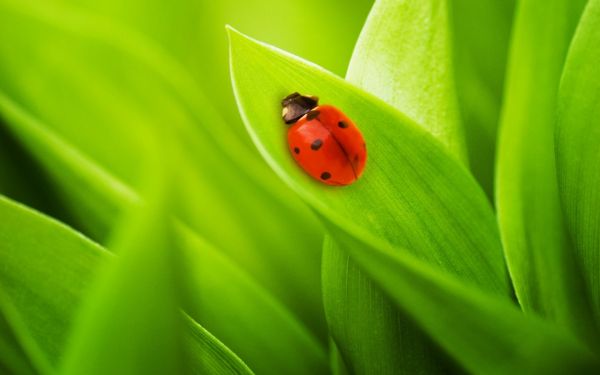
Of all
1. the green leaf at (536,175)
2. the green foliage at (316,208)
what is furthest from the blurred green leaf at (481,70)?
the green leaf at (536,175)

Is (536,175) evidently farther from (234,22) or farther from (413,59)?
(234,22)

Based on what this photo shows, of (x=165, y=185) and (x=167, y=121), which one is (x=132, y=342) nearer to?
(x=165, y=185)

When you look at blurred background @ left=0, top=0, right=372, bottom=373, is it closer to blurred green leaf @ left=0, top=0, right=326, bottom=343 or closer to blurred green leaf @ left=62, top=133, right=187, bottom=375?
blurred green leaf @ left=0, top=0, right=326, bottom=343

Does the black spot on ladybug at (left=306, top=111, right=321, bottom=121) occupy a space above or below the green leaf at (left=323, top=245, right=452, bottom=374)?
above

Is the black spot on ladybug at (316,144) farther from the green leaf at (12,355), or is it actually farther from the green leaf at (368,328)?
the green leaf at (12,355)

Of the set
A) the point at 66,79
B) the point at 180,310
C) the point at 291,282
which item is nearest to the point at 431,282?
the point at 180,310

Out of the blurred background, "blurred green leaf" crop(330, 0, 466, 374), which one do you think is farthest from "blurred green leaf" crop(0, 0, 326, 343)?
"blurred green leaf" crop(330, 0, 466, 374)
